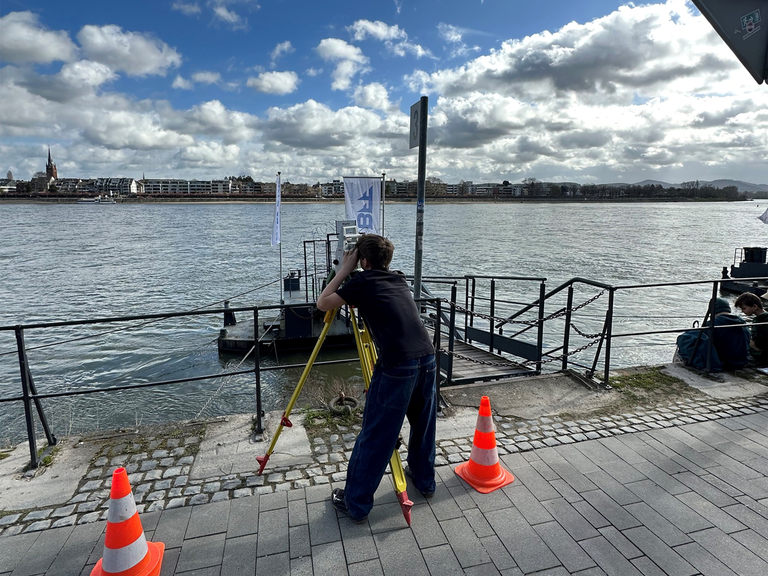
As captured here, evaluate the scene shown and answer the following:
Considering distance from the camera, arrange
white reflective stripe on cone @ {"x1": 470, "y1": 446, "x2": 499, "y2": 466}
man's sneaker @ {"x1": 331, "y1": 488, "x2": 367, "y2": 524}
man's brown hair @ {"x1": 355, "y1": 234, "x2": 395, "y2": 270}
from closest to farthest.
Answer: man's brown hair @ {"x1": 355, "y1": 234, "x2": 395, "y2": 270}
man's sneaker @ {"x1": 331, "y1": 488, "x2": 367, "y2": 524}
white reflective stripe on cone @ {"x1": 470, "y1": 446, "x2": 499, "y2": 466}

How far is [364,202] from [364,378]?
1096 centimetres

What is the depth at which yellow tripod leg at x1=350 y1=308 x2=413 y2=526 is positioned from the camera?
3.43m

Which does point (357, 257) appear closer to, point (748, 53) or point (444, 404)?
point (444, 404)

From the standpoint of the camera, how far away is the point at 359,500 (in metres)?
3.43

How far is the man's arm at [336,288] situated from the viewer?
323cm

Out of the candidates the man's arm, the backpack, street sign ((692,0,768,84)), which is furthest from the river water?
street sign ((692,0,768,84))

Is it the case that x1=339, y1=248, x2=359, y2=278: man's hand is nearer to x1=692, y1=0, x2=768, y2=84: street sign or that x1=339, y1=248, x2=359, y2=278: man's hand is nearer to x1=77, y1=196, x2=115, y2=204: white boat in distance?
x1=692, y1=0, x2=768, y2=84: street sign

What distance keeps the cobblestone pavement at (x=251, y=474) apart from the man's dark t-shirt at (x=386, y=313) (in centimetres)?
143

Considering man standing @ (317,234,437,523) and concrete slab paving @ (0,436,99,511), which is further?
concrete slab paving @ (0,436,99,511)

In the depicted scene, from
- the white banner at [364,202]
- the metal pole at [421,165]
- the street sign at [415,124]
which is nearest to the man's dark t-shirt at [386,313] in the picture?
the metal pole at [421,165]

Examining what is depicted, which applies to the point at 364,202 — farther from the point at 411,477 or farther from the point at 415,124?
the point at 411,477

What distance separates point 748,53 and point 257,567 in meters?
5.27

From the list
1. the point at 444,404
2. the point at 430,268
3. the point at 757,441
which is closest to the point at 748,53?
the point at 757,441

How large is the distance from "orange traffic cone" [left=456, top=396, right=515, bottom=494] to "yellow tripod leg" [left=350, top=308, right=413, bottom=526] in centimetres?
56
